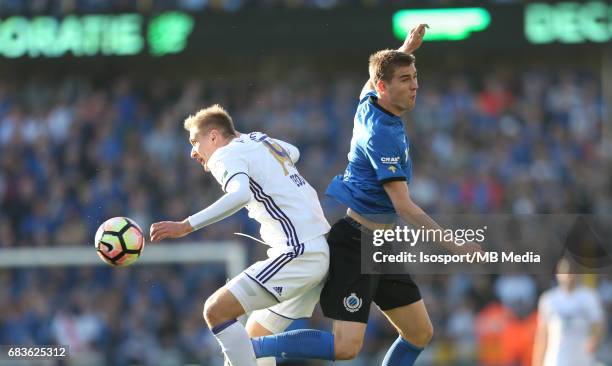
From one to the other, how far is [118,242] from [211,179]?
28.2 feet

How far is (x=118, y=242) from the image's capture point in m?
6.55

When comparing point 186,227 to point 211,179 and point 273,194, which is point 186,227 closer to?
point 273,194

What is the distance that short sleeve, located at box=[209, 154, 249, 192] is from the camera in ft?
19.9

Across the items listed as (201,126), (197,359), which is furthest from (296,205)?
(197,359)

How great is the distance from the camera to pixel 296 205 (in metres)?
6.27

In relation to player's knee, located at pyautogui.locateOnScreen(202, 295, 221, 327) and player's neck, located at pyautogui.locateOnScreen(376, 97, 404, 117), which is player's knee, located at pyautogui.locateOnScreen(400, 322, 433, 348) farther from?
player's neck, located at pyautogui.locateOnScreen(376, 97, 404, 117)

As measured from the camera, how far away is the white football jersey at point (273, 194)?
6.19 meters

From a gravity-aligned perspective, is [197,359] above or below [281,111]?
below

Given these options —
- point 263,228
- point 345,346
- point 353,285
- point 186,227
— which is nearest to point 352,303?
point 353,285

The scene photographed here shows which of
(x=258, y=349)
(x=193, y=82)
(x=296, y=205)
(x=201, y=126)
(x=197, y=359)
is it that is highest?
(x=193, y=82)

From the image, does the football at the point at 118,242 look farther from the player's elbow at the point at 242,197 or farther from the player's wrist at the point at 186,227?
the player's elbow at the point at 242,197

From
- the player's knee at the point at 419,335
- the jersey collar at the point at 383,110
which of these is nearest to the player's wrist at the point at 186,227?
the jersey collar at the point at 383,110

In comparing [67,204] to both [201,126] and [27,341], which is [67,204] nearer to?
[27,341]

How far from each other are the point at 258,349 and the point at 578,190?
8.81 meters
